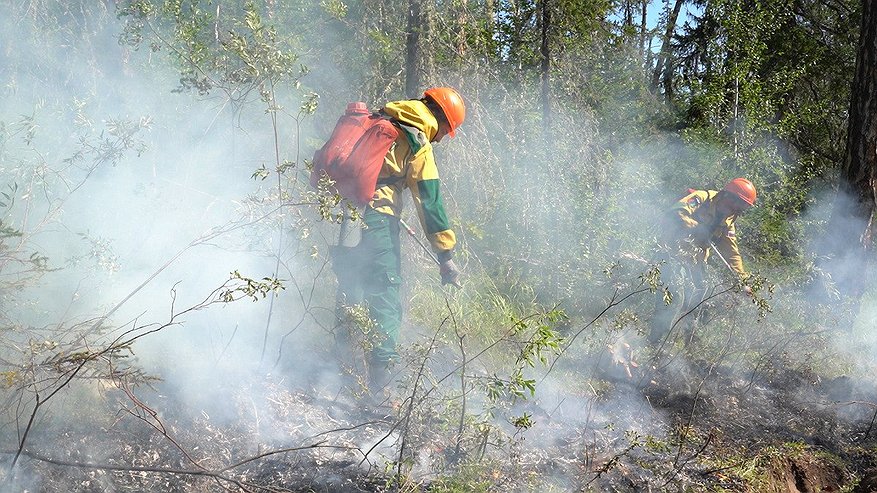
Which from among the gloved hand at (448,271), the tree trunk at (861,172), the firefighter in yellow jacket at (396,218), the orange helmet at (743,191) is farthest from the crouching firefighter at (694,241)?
the firefighter in yellow jacket at (396,218)

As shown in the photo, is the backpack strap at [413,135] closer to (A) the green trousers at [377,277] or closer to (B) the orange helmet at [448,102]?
(B) the orange helmet at [448,102]

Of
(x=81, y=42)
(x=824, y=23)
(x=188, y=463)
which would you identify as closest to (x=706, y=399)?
(x=188, y=463)

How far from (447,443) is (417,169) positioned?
157cm

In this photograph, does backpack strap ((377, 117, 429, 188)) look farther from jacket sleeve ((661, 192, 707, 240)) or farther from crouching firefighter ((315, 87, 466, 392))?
jacket sleeve ((661, 192, 707, 240))

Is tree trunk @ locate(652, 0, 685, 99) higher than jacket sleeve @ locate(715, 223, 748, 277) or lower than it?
higher

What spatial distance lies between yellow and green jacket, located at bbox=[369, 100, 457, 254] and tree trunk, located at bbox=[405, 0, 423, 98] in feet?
5.69

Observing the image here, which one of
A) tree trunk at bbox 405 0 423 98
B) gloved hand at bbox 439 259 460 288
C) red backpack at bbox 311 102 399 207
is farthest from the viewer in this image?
tree trunk at bbox 405 0 423 98

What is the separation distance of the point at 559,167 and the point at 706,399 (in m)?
2.72

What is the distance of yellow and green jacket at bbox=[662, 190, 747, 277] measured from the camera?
6.82 metres

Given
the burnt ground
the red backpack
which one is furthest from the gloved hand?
the burnt ground

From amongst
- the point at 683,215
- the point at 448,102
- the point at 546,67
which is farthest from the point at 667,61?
the point at 448,102

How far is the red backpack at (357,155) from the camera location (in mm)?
4094

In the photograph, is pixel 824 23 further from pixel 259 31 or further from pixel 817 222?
pixel 259 31

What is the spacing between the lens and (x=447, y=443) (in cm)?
395
